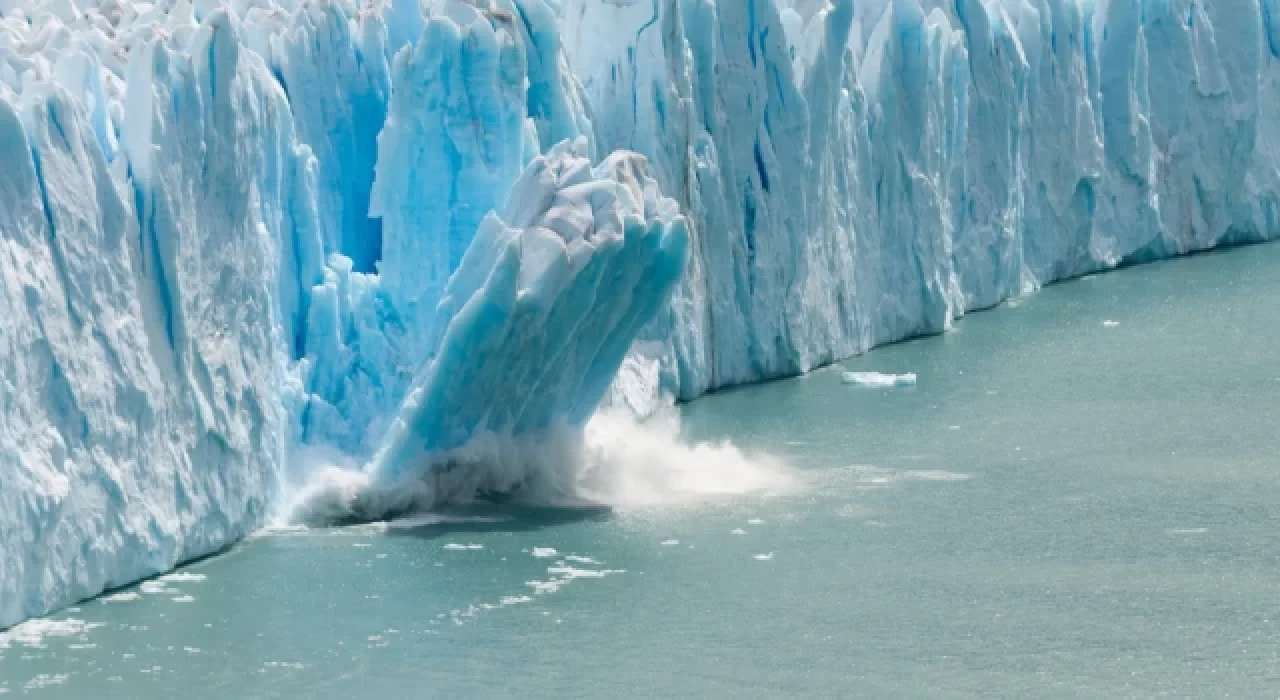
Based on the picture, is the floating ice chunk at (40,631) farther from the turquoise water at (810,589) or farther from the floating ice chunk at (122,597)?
the floating ice chunk at (122,597)

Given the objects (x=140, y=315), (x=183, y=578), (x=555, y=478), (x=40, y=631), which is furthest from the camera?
(x=555, y=478)

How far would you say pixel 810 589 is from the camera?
475 inches

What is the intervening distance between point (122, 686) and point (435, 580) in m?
2.16

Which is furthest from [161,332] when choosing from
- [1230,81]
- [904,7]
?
[1230,81]

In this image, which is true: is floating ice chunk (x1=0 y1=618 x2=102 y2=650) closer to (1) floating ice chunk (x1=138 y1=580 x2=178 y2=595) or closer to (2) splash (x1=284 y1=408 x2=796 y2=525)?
(1) floating ice chunk (x1=138 y1=580 x2=178 y2=595)

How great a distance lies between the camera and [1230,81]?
26031 millimetres

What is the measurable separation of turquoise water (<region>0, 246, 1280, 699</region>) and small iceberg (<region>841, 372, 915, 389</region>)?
1321mm

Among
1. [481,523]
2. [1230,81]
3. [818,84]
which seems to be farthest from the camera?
[1230,81]

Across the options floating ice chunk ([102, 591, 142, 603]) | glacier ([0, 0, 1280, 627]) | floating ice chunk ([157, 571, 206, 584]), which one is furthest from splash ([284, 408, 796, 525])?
floating ice chunk ([102, 591, 142, 603])

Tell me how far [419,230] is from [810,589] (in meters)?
3.40

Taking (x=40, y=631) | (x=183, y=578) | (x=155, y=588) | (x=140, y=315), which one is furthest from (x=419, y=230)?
(x=40, y=631)

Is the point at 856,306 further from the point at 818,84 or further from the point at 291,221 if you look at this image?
the point at 291,221

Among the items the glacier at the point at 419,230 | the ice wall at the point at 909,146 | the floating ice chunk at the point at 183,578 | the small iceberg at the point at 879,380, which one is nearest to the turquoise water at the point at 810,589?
the floating ice chunk at the point at 183,578

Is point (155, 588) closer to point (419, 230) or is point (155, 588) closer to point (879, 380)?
point (419, 230)
